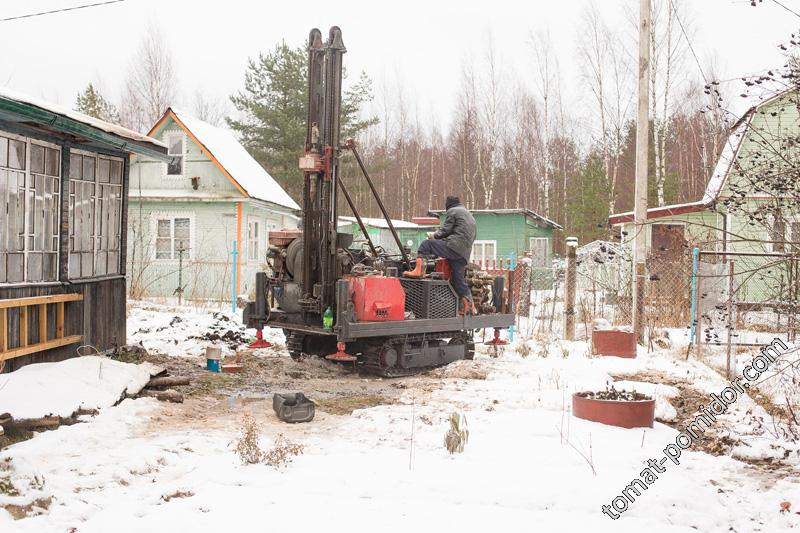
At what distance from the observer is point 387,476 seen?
5344 millimetres

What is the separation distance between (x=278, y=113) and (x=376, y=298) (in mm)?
24930

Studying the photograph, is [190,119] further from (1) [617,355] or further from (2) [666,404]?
(2) [666,404]

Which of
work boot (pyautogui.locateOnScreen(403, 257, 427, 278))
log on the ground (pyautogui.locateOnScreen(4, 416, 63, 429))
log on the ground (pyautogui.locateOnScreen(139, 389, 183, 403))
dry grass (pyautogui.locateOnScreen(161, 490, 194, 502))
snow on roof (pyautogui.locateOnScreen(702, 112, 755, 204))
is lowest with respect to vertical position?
dry grass (pyautogui.locateOnScreen(161, 490, 194, 502))

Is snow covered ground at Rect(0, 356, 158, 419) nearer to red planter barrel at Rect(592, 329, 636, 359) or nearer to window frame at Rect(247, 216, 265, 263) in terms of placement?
red planter barrel at Rect(592, 329, 636, 359)

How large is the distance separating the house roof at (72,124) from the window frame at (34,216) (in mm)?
350

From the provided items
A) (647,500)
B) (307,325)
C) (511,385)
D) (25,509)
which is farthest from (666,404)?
(25,509)

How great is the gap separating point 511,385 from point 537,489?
160 inches

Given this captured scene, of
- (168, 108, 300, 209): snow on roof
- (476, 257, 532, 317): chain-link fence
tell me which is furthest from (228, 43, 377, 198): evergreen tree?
(476, 257, 532, 317): chain-link fence

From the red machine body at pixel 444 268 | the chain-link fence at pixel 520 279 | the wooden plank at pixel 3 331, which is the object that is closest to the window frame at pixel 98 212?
the wooden plank at pixel 3 331

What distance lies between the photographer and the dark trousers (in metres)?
10.4

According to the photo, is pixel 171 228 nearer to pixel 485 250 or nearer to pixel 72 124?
pixel 485 250

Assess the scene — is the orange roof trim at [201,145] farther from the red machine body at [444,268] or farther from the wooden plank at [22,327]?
the wooden plank at [22,327]

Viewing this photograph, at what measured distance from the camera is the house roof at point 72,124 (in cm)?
677

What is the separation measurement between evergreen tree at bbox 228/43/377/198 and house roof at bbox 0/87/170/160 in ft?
76.7
